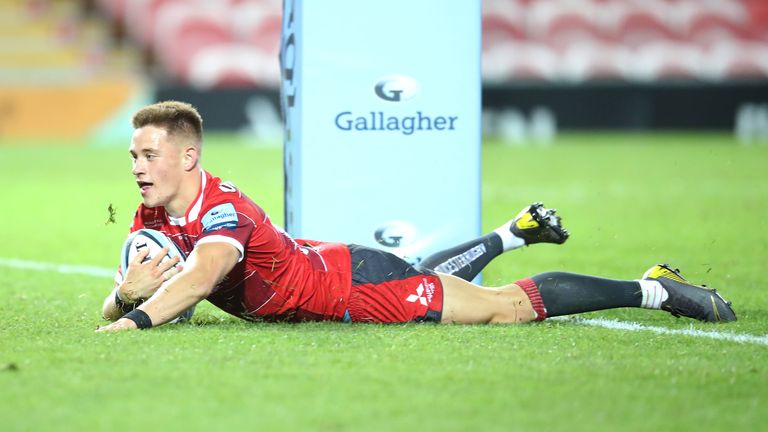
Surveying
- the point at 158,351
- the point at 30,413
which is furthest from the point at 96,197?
the point at 30,413

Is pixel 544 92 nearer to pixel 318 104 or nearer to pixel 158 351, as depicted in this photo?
pixel 318 104

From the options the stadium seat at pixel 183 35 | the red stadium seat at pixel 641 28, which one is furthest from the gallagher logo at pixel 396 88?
the red stadium seat at pixel 641 28

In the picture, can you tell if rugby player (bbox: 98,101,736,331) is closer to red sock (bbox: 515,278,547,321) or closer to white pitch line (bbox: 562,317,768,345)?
red sock (bbox: 515,278,547,321)

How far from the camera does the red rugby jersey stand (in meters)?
5.19

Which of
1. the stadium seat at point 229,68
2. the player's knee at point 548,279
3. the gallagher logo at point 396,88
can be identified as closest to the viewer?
the player's knee at point 548,279

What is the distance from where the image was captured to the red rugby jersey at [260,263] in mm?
5188

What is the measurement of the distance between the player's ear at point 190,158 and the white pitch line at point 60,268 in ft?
7.94

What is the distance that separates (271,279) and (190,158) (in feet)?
2.02

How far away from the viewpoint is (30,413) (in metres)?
3.73

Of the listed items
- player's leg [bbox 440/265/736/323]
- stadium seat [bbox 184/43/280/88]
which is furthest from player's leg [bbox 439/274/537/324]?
stadium seat [bbox 184/43/280/88]

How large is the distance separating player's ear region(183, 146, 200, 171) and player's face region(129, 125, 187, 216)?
0.06ft

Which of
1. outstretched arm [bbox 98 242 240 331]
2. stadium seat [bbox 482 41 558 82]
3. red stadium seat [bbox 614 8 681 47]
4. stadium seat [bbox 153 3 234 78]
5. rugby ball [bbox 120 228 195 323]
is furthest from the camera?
red stadium seat [bbox 614 8 681 47]

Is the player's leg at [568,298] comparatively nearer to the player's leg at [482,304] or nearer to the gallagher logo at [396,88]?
the player's leg at [482,304]

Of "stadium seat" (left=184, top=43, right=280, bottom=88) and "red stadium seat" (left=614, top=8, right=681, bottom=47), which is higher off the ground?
"red stadium seat" (left=614, top=8, right=681, bottom=47)
